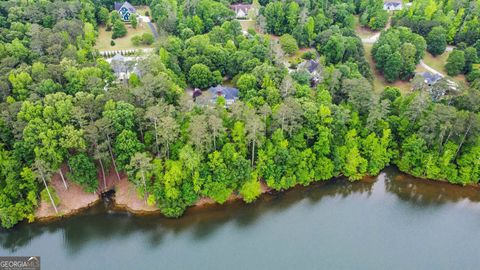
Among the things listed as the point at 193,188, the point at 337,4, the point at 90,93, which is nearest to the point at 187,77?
the point at 90,93

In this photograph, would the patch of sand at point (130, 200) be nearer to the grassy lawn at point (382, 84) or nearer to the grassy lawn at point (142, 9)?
the grassy lawn at point (382, 84)

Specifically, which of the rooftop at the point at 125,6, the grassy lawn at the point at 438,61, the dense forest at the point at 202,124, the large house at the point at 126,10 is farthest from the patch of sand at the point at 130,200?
the grassy lawn at the point at 438,61

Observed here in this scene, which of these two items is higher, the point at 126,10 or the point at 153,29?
the point at 126,10

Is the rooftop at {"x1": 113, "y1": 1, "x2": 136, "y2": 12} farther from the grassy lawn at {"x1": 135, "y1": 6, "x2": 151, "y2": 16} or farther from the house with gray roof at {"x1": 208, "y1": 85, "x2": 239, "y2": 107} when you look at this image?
the house with gray roof at {"x1": 208, "y1": 85, "x2": 239, "y2": 107}

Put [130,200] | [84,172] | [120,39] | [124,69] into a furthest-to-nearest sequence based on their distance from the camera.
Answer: [120,39] → [124,69] → [130,200] → [84,172]

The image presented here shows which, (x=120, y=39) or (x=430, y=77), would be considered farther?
(x=120, y=39)


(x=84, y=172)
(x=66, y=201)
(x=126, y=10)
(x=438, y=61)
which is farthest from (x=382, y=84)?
(x=126, y=10)

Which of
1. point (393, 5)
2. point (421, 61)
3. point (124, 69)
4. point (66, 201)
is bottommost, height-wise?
point (66, 201)

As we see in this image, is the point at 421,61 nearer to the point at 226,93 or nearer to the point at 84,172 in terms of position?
the point at 226,93
